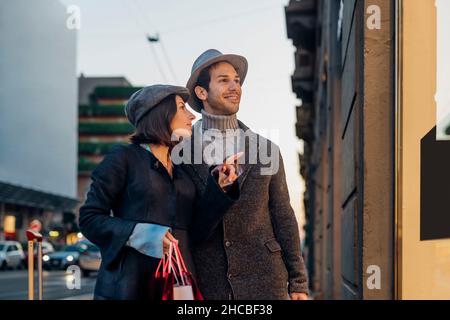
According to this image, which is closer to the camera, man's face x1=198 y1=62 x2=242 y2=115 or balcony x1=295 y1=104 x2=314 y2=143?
man's face x1=198 y1=62 x2=242 y2=115

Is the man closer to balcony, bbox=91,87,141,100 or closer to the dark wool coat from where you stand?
the dark wool coat

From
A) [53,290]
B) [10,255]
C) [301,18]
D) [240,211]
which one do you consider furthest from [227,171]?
[10,255]

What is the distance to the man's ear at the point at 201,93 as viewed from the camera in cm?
312

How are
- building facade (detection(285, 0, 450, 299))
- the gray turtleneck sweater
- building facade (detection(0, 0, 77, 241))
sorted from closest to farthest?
the gray turtleneck sweater < building facade (detection(285, 0, 450, 299)) < building facade (detection(0, 0, 77, 241))

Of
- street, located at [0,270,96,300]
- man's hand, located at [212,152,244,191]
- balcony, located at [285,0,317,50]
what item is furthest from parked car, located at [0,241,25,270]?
man's hand, located at [212,152,244,191]

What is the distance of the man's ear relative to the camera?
3.12 m

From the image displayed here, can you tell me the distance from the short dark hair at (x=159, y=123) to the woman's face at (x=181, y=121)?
12 mm

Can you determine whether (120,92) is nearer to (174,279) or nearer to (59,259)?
(174,279)

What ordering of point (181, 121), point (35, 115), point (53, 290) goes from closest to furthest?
point (181, 121)
point (53, 290)
point (35, 115)

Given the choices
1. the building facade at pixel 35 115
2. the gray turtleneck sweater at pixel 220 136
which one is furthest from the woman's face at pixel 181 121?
the building facade at pixel 35 115

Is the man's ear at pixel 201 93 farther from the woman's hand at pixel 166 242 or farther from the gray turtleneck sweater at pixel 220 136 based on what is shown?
the woman's hand at pixel 166 242

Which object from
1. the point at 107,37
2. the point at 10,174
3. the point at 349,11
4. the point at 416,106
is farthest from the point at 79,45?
the point at 10,174

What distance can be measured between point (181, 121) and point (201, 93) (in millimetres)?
215

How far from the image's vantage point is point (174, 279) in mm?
2730
